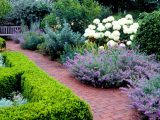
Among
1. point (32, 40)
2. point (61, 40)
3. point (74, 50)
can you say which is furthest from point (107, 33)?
point (32, 40)

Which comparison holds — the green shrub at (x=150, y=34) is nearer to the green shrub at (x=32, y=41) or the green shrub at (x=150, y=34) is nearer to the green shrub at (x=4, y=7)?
A: the green shrub at (x=32, y=41)

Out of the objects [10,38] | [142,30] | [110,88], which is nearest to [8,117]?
[110,88]

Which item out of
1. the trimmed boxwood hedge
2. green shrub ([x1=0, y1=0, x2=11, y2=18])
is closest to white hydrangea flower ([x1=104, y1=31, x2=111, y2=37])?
the trimmed boxwood hedge

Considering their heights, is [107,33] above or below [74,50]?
above

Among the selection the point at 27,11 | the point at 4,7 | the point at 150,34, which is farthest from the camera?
the point at 27,11

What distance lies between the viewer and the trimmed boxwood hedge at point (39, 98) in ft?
16.2

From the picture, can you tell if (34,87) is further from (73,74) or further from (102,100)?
(73,74)

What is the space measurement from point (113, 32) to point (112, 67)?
9.90 ft

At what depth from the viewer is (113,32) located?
10.7m

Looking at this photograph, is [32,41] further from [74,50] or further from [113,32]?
[113,32]

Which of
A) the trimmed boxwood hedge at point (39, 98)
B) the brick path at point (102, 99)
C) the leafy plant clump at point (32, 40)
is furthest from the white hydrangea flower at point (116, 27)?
the trimmed boxwood hedge at point (39, 98)

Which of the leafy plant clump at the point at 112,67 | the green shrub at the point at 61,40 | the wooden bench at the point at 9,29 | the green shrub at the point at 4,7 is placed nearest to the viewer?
the leafy plant clump at the point at 112,67

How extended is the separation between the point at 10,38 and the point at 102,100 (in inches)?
435

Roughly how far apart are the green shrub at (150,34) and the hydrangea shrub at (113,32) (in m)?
1.78
